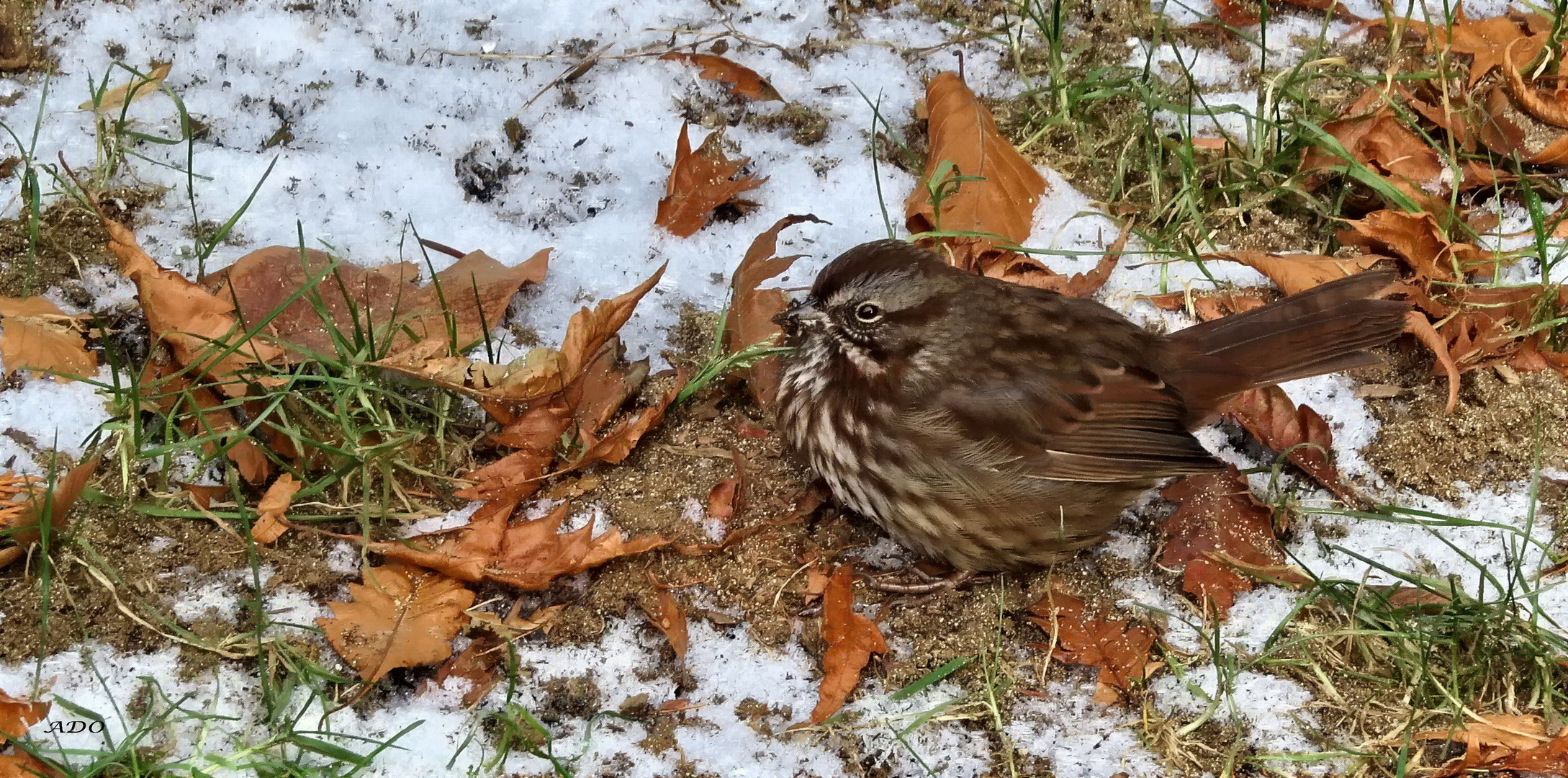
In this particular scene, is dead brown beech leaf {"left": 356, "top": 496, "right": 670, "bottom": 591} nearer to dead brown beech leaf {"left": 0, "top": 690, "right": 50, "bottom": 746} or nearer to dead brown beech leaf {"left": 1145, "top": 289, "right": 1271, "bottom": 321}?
dead brown beech leaf {"left": 0, "top": 690, "right": 50, "bottom": 746}

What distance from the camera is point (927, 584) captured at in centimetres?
354

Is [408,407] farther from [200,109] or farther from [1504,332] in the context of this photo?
[1504,332]

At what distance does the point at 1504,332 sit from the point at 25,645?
4.08 meters

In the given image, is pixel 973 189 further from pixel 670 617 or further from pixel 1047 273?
pixel 670 617

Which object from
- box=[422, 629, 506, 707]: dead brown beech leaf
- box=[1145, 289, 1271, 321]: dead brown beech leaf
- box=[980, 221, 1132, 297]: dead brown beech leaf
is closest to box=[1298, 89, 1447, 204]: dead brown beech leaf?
box=[1145, 289, 1271, 321]: dead brown beech leaf

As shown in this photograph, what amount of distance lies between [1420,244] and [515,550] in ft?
9.66

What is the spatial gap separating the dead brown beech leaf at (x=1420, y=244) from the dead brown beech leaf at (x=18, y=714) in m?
3.87

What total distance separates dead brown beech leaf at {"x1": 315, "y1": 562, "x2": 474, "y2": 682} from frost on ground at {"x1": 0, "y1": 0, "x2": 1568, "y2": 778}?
9 centimetres

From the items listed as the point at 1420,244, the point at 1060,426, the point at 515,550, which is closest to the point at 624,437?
the point at 515,550

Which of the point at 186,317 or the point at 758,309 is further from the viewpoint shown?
the point at 758,309

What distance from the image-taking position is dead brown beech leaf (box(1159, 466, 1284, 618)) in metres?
3.46

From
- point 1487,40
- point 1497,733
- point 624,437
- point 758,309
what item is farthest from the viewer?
point 1487,40

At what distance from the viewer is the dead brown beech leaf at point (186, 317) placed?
11.4 ft

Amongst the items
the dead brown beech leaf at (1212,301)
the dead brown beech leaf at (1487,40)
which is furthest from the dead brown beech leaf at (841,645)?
the dead brown beech leaf at (1487,40)
